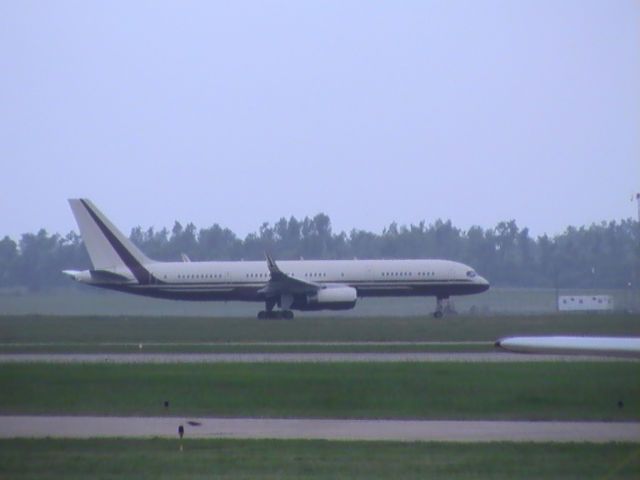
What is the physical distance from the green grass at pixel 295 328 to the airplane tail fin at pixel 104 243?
335cm

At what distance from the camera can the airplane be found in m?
52.9

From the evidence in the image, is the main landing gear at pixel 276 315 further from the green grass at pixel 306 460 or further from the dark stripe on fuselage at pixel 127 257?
the green grass at pixel 306 460

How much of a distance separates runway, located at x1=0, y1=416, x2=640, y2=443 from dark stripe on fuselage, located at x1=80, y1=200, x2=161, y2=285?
35212mm

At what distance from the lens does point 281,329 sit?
43.4m

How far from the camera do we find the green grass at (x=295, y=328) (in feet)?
126

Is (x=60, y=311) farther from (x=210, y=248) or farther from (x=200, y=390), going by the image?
(x=200, y=390)

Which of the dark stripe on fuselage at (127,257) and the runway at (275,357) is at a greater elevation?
the dark stripe on fuselage at (127,257)

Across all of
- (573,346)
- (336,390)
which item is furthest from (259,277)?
(573,346)

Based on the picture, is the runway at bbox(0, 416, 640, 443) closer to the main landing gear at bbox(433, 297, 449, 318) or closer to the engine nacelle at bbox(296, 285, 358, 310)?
the engine nacelle at bbox(296, 285, 358, 310)

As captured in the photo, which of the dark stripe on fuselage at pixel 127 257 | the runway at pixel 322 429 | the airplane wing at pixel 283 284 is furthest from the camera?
the dark stripe on fuselage at pixel 127 257

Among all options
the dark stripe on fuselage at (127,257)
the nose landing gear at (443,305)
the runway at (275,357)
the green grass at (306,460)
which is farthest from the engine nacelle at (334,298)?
the green grass at (306,460)

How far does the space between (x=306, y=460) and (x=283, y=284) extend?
38633 millimetres

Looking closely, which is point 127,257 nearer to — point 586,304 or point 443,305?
point 443,305

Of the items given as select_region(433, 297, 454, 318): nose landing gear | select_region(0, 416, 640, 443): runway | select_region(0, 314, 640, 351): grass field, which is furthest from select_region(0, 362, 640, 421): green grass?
select_region(433, 297, 454, 318): nose landing gear
